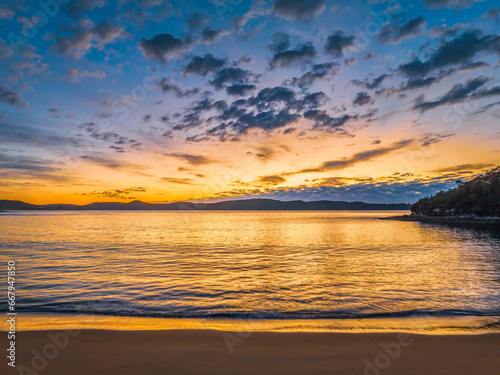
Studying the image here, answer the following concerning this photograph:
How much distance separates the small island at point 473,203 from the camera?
332 ft

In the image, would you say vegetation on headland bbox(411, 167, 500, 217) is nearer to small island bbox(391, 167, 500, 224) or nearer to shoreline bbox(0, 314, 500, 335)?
small island bbox(391, 167, 500, 224)

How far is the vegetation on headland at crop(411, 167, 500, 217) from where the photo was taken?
102 metres

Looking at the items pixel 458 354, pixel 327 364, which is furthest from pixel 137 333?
pixel 458 354

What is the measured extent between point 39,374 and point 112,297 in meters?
8.16

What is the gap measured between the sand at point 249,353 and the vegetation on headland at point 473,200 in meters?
126

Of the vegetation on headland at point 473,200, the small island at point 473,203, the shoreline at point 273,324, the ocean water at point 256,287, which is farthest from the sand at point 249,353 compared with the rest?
the vegetation on headland at point 473,200

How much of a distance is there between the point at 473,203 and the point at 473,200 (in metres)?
1.92

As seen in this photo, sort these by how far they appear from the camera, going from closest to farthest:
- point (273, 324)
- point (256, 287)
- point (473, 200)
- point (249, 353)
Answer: point (249, 353), point (273, 324), point (256, 287), point (473, 200)

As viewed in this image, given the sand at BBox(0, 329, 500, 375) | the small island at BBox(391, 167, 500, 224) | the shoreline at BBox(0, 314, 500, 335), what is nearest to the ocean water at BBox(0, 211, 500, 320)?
the shoreline at BBox(0, 314, 500, 335)

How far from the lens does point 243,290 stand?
15.9 meters

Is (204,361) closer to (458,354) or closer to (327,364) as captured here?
(327,364)

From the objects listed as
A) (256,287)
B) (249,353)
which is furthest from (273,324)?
(256,287)

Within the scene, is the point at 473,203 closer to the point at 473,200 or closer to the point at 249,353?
the point at 473,200

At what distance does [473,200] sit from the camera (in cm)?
10869
